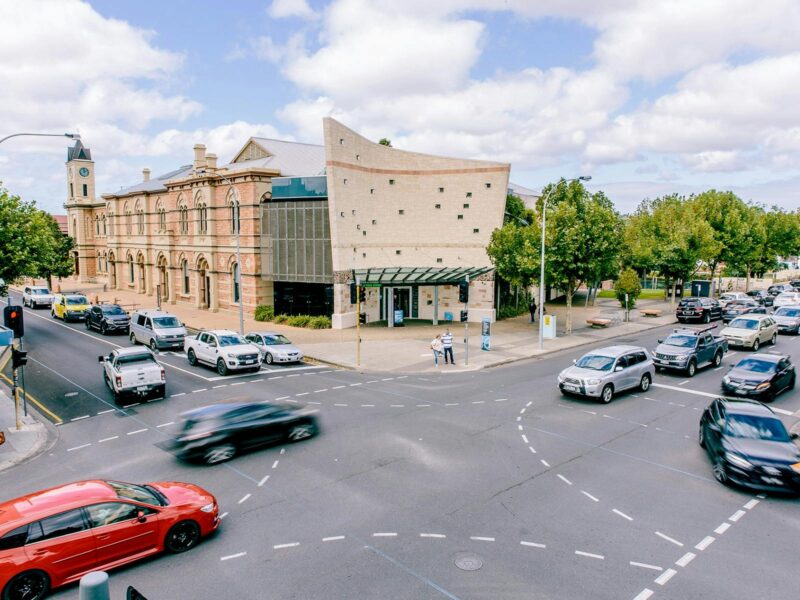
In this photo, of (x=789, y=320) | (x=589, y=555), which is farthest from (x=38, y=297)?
(x=789, y=320)

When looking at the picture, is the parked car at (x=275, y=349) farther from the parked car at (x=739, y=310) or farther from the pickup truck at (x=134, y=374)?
the parked car at (x=739, y=310)

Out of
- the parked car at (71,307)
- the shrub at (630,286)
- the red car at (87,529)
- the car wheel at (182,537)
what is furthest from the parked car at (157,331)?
the shrub at (630,286)

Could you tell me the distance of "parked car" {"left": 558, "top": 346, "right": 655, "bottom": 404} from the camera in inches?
738

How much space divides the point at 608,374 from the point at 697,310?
1004 inches

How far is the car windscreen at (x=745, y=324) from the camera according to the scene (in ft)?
97.3

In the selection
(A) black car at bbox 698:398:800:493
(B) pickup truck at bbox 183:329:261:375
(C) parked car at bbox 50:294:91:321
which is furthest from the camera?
(C) parked car at bbox 50:294:91:321

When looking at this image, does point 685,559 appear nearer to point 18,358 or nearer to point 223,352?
point 18,358

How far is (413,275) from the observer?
3734 cm

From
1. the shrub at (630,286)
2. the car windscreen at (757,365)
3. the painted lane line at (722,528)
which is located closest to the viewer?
the painted lane line at (722,528)

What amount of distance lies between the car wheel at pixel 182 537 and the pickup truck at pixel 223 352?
46.6 ft

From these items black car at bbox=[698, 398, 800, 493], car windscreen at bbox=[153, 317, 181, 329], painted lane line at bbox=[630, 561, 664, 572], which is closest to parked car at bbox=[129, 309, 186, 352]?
car windscreen at bbox=[153, 317, 181, 329]

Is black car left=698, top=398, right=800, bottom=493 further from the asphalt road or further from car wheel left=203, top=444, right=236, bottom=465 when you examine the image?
car wheel left=203, top=444, right=236, bottom=465

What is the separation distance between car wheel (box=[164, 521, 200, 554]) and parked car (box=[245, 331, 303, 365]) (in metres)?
15.6

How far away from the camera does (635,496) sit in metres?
11.7
